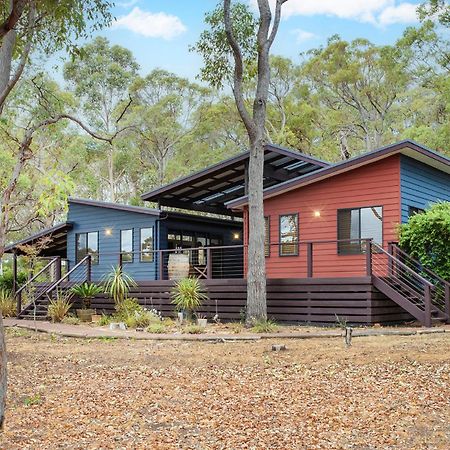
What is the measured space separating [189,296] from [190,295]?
0.11 ft

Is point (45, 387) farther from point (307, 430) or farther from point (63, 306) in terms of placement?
point (63, 306)

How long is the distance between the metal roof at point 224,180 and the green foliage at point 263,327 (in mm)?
6479

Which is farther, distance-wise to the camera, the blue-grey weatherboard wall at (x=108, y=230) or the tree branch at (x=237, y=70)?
the blue-grey weatherboard wall at (x=108, y=230)

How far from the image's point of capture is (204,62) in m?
16.5

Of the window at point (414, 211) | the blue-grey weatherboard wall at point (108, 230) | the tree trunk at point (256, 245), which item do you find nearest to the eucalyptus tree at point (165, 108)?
the blue-grey weatherboard wall at point (108, 230)

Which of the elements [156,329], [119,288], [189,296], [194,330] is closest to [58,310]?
[119,288]

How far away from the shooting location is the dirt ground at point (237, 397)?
5523mm

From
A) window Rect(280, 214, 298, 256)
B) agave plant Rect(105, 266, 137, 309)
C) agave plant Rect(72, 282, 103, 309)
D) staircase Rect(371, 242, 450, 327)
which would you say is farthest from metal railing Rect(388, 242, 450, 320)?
agave plant Rect(72, 282, 103, 309)

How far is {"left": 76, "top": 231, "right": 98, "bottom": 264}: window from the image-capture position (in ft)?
76.8

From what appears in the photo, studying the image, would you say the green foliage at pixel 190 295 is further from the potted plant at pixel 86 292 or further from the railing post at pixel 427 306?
the railing post at pixel 427 306

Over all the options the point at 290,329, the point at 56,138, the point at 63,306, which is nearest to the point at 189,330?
the point at 290,329

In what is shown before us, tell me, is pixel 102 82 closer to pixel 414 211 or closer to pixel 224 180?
pixel 224 180

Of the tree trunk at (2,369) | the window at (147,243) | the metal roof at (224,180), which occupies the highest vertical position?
the metal roof at (224,180)

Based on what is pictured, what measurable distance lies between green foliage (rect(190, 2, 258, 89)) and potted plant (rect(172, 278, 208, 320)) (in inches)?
214
